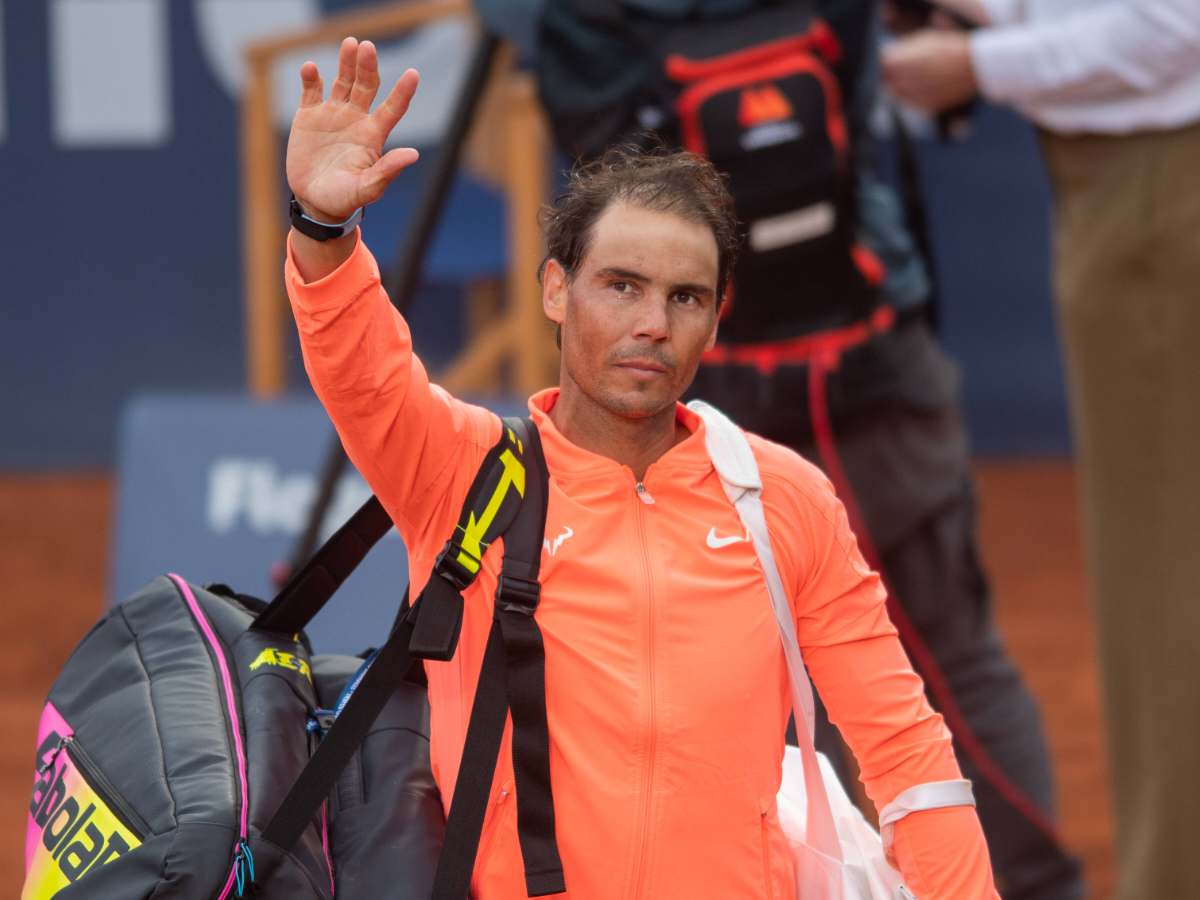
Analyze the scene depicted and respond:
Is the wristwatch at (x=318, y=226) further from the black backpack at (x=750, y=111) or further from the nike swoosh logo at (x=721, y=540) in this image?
the black backpack at (x=750, y=111)

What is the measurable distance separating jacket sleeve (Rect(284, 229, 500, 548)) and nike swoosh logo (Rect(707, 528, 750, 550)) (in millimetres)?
272

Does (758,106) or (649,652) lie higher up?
(758,106)

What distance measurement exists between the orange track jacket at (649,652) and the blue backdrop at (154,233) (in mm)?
5550

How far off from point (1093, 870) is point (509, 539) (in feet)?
9.27

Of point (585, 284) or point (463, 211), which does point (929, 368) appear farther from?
point (463, 211)

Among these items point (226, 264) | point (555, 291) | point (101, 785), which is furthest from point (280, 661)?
point (226, 264)

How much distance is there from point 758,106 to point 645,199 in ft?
3.81

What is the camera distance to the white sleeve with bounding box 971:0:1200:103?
3.18 metres

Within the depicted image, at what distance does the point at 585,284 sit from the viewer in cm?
209

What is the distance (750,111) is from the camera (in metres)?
3.19

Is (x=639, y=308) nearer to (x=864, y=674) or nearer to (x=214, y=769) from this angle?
(x=864, y=674)

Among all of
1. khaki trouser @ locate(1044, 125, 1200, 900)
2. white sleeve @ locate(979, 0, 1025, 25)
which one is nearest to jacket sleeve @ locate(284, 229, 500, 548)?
khaki trouser @ locate(1044, 125, 1200, 900)

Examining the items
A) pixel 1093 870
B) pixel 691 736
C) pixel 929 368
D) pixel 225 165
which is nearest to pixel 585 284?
pixel 691 736

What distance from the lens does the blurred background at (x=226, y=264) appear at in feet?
20.6
